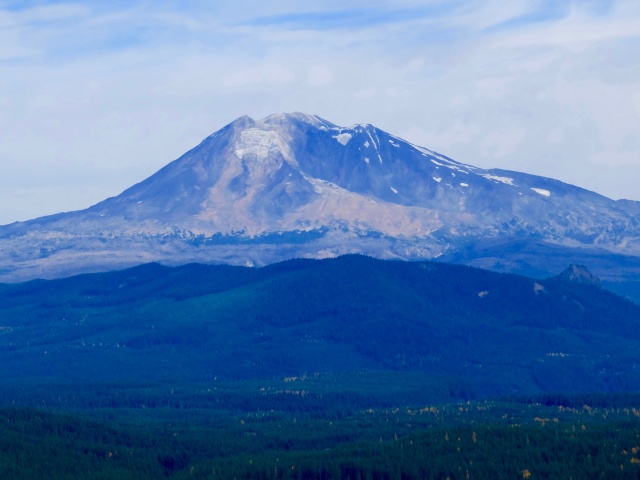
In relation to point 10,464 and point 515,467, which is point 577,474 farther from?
point 10,464

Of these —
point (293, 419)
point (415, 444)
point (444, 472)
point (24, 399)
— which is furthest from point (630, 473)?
point (24, 399)

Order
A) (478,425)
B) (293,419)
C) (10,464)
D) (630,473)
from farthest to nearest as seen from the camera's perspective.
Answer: (293,419)
(478,425)
(10,464)
(630,473)

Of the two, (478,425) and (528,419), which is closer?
(478,425)

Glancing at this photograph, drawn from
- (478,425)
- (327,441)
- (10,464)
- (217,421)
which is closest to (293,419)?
(217,421)

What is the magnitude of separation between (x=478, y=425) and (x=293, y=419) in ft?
104

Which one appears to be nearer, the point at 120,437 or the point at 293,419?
the point at 120,437

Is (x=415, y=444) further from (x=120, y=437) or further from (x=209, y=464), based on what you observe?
(x=120, y=437)

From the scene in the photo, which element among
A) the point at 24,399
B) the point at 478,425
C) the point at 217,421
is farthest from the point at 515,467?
the point at 24,399

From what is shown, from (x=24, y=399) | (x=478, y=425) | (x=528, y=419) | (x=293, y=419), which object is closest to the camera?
(x=478, y=425)

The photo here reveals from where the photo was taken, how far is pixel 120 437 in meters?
146

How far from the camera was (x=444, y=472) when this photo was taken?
400 feet

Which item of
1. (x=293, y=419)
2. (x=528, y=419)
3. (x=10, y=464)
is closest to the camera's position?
(x=10, y=464)

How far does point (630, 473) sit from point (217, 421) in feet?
201

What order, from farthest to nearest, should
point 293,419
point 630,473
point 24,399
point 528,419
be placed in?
point 24,399 < point 293,419 < point 528,419 < point 630,473
